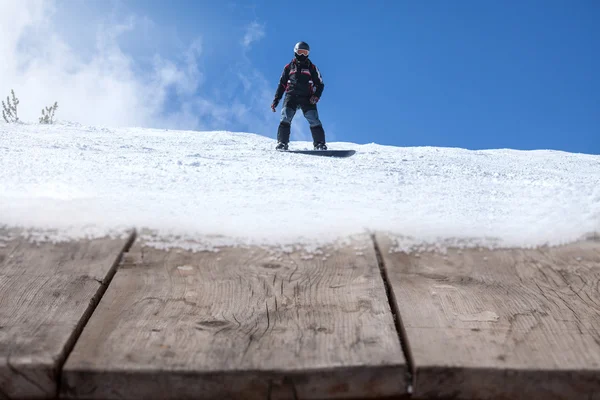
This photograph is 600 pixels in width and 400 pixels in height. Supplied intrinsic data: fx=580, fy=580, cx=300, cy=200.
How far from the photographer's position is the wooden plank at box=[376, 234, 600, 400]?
0.93 meters

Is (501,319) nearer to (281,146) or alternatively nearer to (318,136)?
(281,146)

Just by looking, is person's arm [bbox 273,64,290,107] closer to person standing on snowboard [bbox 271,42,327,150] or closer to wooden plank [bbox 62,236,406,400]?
person standing on snowboard [bbox 271,42,327,150]

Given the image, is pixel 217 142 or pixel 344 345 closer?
pixel 344 345

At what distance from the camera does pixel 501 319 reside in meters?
1.12

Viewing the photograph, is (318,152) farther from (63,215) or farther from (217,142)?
(63,215)

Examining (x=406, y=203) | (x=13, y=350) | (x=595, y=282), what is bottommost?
(x=13, y=350)

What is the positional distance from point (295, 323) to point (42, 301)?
52 cm

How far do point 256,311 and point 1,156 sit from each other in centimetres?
220

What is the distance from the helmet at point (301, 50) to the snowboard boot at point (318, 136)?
28.3 inches

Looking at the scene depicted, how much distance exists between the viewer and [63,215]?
1714 mm

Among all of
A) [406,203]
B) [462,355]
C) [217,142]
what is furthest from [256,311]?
[217,142]

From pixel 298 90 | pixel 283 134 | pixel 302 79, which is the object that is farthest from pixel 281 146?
pixel 302 79

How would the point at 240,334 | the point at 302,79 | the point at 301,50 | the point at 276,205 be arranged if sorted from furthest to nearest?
the point at 302,79 < the point at 301,50 < the point at 276,205 < the point at 240,334

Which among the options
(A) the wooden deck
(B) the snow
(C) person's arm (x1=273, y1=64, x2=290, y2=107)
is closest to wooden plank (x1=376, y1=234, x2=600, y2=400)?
(A) the wooden deck
